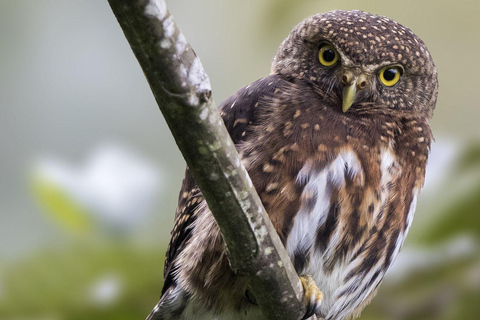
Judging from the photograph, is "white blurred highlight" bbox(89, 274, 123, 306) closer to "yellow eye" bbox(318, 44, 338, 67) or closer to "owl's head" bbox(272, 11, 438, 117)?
"owl's head" bbox(272, 11, 438, 117)

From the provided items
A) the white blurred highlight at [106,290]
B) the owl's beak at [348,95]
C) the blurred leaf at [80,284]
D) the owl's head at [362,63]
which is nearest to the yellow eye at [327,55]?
the owl's head at [362,63]

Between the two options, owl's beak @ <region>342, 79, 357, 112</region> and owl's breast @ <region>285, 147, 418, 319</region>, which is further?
owl's beak @ <region>342, 79, 357, 112</region>

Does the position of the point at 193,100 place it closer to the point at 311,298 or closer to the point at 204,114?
the point at 204,114

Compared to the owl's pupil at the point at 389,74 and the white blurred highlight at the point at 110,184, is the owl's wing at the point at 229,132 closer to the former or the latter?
the owl's pupil at the point at 389,74

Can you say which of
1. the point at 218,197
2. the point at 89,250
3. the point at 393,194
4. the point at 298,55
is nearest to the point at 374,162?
the point at 393,194

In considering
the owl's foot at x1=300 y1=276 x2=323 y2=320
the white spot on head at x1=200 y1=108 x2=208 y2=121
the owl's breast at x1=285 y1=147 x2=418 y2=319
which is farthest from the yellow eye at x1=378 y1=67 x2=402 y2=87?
the white spot on head at x1=200 y1=108 x2=208 y2=121

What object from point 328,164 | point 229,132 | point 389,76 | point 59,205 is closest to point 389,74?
point 389,76

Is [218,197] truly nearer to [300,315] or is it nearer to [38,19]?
[300,315]
